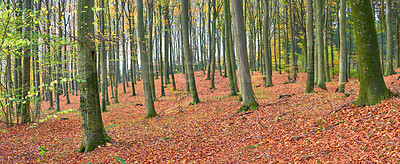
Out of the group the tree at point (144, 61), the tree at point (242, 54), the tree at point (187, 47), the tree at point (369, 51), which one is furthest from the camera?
the tree at point (187, 47)

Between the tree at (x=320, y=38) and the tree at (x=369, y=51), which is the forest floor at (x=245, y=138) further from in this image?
the tree at (x=320, y=38)

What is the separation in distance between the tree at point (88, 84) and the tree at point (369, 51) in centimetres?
678

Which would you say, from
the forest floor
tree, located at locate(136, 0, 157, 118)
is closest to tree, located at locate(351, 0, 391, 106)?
the forest floor

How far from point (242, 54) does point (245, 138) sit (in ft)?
11.6

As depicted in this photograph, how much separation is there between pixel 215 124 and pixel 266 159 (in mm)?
3730

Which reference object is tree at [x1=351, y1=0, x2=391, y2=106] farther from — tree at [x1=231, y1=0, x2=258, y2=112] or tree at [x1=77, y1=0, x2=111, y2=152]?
tree at [x1=77, y1=0, x2=111, y2=152]

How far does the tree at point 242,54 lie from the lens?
8477 millimetres

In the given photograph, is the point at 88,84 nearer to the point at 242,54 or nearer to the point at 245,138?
the point at 245,138

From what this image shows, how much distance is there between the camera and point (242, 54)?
340 inches

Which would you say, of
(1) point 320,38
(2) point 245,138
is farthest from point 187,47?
(2) point 245,138

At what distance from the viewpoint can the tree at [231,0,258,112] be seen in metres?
8.48

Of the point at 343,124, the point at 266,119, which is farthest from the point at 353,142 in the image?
the point at 266,119

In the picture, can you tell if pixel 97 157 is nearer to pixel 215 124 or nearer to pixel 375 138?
pixel 215 124

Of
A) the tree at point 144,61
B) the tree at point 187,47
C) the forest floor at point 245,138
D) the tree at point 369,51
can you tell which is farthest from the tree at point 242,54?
the tree at point 144,61
